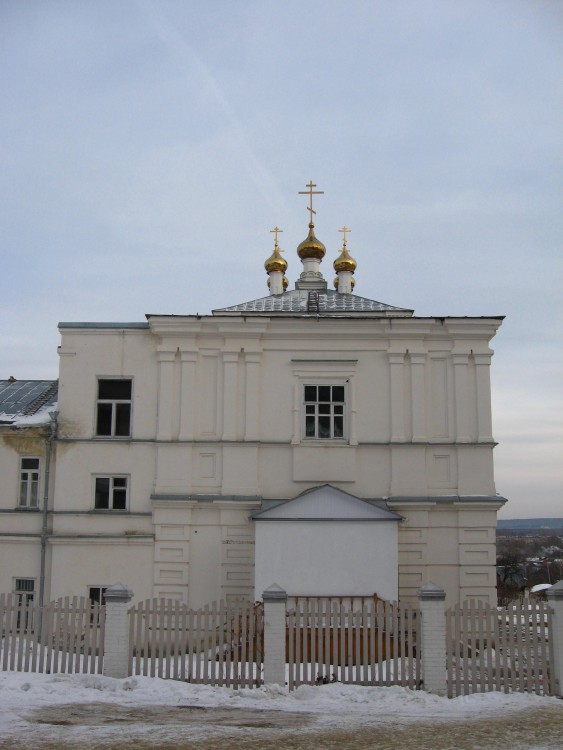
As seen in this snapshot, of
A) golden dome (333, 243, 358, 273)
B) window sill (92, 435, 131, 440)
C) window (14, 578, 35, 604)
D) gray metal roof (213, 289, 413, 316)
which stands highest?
golden dome (333, 243, 358, 273)

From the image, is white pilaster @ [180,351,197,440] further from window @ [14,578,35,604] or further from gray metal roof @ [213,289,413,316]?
window @ [14,578,35,604]

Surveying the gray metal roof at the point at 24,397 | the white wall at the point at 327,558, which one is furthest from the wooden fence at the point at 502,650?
the gray metal roof at the point at 24,397

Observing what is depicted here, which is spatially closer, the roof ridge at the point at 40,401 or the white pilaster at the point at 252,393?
the white pilaster at the point at 252,393

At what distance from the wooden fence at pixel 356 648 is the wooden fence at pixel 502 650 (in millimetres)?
658

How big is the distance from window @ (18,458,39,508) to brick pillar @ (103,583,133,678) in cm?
704

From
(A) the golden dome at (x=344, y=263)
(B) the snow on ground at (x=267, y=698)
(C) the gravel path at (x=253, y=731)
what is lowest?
(C) the gravel path at (x=253, y=731)

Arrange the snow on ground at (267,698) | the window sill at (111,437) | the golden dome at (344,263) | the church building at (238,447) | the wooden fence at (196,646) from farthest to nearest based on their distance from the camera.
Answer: the golden dome at (344,263) → the window sill at (111,437) → the church building at (238,447) → the wooden fence at (196,646) → the snow on ground at (267,698)

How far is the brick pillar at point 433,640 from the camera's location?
1279 centimetres

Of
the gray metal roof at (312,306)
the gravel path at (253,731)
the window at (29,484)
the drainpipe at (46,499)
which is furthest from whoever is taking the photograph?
the gray metal roof at (312,306)

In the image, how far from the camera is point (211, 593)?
745 inches

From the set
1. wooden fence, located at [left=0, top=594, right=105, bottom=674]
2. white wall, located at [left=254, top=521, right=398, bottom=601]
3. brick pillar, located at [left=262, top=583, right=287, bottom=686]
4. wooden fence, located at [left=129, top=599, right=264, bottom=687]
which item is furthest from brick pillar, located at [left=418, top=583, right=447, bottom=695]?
wooden fence, located at [left=0, top=594, right=105, bottom=674]

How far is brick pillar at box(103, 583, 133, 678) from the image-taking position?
13.3 metres

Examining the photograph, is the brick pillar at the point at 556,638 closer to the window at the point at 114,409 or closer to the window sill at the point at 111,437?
the window sill at the point at 111,437

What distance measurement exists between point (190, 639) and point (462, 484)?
8.43 m
